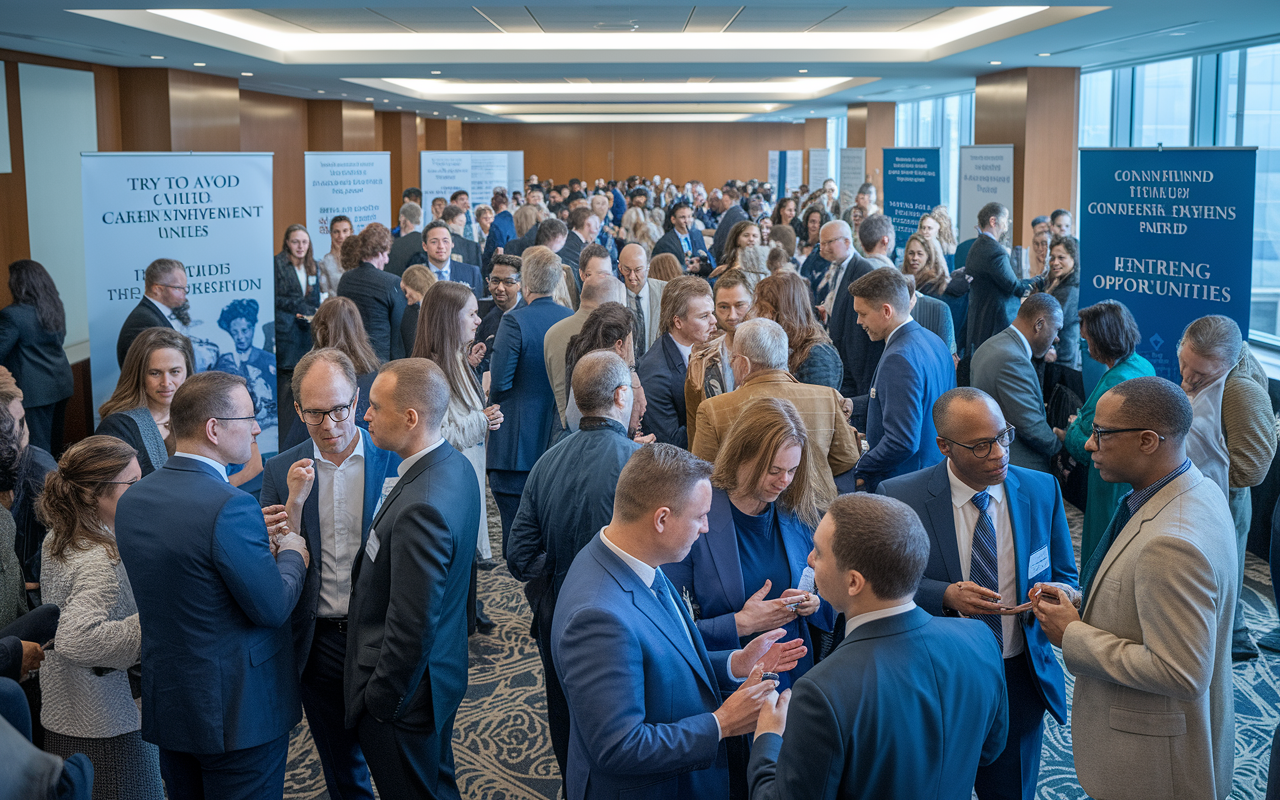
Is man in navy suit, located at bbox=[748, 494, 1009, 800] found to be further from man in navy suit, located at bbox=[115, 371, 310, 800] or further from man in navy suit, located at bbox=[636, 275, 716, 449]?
man in navy suit, located at bbox=[636, 275, 716, 449]

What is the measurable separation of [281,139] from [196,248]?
35.1 feet

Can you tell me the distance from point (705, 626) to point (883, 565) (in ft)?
2.58

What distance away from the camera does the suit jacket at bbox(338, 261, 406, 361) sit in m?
6.11

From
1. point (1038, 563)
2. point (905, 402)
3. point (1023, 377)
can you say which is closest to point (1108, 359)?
point (1023, 377)

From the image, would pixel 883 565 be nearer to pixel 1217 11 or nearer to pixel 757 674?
pixel 757 674

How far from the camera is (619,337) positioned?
3971mm

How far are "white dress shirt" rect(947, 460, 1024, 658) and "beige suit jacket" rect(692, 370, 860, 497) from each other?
0.54 meters

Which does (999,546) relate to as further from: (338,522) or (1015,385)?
(1015,385)

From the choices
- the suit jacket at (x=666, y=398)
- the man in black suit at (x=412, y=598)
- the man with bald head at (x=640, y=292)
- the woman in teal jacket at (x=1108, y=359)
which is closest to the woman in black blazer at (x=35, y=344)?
the man with bald head at (x=640, y=292)

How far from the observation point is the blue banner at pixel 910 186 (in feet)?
31.4

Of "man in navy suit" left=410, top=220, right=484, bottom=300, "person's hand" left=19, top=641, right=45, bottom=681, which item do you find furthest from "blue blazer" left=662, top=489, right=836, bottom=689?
"man in navy suit" left=410, top=220, right=484, bottom=300

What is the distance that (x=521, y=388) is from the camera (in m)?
4.72

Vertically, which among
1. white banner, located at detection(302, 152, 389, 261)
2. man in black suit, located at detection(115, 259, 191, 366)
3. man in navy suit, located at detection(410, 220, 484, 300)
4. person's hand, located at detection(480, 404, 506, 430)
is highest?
white banner, located at detection(302, 152, 389, 261)

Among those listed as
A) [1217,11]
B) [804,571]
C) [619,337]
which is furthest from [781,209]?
[804,571]
